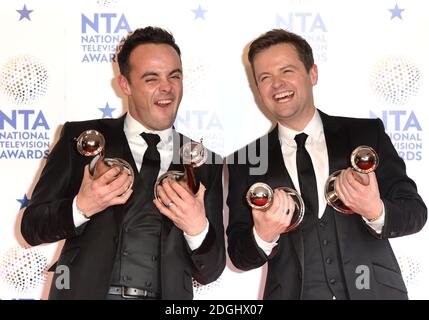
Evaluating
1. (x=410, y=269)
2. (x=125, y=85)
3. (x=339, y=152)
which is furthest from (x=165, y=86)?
(x=410, y=269)

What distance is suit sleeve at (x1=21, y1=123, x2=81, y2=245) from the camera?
8.91ft

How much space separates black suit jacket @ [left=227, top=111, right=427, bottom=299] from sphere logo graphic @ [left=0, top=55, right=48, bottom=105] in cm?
124

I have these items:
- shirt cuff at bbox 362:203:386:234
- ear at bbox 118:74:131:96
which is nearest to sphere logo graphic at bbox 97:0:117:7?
ear at bbox 118:74:131:96

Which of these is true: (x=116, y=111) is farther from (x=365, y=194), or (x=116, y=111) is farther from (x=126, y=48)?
(x=365, y=194)

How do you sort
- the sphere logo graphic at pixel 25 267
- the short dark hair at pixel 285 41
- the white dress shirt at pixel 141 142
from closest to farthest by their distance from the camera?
the white dress shirt at pixel 141 142 < the short dark hair at pixel 285 41 < the sphere logo graphic at pixel 25 267

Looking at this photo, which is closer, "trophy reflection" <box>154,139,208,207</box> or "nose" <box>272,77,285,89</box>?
"trophy reflection" <box>154,139,208,207</box>

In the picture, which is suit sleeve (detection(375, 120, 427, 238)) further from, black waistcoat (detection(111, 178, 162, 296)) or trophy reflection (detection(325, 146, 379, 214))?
black waistcoat (detection(111, 178, 162, 296))

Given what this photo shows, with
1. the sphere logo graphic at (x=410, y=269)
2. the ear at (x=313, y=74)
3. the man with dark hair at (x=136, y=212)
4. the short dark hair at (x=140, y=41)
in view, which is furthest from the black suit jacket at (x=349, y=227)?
the short dark hair at (x=140, y=41)

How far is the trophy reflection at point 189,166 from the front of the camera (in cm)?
251

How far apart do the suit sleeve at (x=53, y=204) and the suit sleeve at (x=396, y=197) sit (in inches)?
52.8

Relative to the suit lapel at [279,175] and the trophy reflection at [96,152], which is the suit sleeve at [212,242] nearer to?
the suit lapel at [279,175]

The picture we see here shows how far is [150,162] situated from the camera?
2.89m

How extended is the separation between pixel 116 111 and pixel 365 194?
4.99ft
